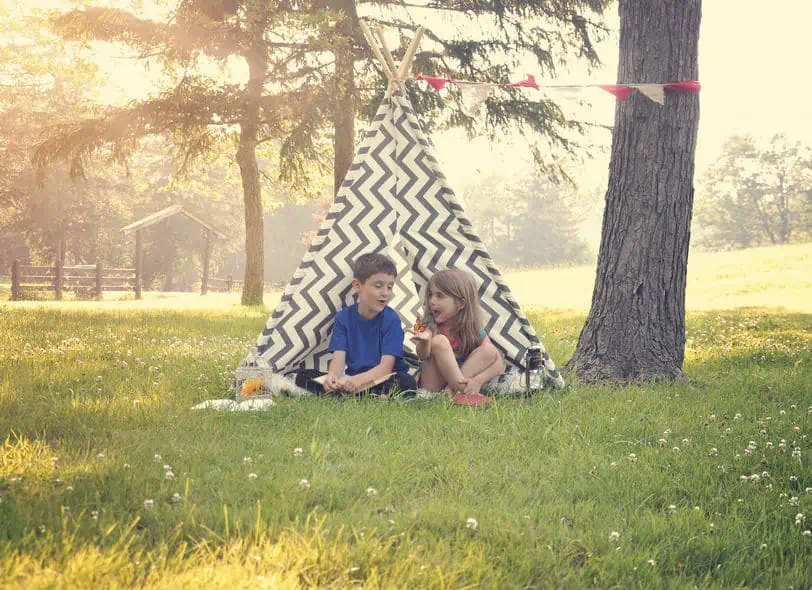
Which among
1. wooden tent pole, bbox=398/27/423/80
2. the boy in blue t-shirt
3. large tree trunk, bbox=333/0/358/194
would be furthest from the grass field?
large tree trunk, bbox=333/0/358/194

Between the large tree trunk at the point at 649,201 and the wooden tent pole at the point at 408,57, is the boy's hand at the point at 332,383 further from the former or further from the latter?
the wooden tent pole at the point at 408,57

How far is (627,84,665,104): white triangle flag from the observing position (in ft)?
18.5

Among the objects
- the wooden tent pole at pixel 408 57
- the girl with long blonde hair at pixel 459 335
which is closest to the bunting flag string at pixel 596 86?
the wooden tent pole at pixel 408 57

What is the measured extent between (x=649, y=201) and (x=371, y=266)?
7.43 feet

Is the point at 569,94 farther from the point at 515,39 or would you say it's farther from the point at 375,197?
the point at 515,39

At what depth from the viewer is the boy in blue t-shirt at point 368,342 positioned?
5270 mm

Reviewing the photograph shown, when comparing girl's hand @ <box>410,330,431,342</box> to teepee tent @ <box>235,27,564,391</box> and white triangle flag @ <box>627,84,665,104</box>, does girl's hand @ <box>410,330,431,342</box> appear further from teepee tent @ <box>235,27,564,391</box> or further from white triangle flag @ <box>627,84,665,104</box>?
white triangle flag @ <box>627,84,665,104</box>

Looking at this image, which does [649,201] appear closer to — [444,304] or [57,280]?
[444,304]

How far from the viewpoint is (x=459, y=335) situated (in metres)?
5.50

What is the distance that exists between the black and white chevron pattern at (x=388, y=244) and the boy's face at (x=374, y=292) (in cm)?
41

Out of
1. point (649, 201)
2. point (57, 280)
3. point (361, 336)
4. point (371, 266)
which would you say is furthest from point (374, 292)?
point (57, 280)

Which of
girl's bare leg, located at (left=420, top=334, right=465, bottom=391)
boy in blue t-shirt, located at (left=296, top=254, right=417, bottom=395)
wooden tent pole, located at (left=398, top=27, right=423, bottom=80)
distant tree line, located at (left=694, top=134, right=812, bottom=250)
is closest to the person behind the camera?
girl's bare leg, located at (left=420, top=334, right=465, bottom=391)

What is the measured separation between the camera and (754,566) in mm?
2717

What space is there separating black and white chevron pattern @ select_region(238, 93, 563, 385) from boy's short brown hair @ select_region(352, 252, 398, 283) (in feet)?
1.29
